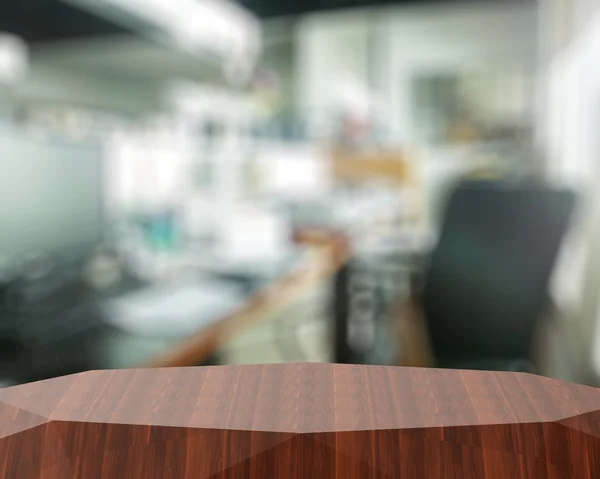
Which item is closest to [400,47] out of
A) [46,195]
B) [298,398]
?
[46,195]

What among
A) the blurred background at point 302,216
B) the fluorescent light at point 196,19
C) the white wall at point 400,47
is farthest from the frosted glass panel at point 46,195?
the white wall at point 400,47

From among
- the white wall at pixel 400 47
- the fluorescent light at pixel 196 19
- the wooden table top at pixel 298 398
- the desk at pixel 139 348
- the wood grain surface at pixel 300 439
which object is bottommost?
the desk at pixel 139 348

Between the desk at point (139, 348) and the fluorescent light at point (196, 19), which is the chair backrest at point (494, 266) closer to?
the desk at point (139, 348)

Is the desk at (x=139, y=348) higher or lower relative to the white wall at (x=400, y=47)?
lower

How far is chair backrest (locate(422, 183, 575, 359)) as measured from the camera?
158 cm

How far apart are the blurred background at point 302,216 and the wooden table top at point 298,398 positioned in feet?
0.91

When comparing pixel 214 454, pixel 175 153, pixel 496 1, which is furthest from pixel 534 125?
pixel 214 454

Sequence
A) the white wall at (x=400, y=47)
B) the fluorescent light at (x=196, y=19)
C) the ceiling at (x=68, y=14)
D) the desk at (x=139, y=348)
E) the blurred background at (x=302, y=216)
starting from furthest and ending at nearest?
the white wall at (x=400, y=47) < the ceiling at (x=68, y=14) < the fluorescent light at (x=196, y=19) < the blurred background at (x=302, y=216) < the desk at (x=139, y=348)

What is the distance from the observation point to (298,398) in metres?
0.15

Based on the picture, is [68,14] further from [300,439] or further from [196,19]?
[300,439]

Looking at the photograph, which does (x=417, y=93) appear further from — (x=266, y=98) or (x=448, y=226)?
(x=448, y=226)

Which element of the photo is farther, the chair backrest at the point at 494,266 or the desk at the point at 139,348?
the chair backrest at the point at 494,266

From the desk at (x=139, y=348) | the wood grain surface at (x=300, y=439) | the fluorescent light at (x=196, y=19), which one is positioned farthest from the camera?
the fluorescent light at (x=196, y=19)

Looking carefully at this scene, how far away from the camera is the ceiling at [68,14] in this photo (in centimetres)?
231
